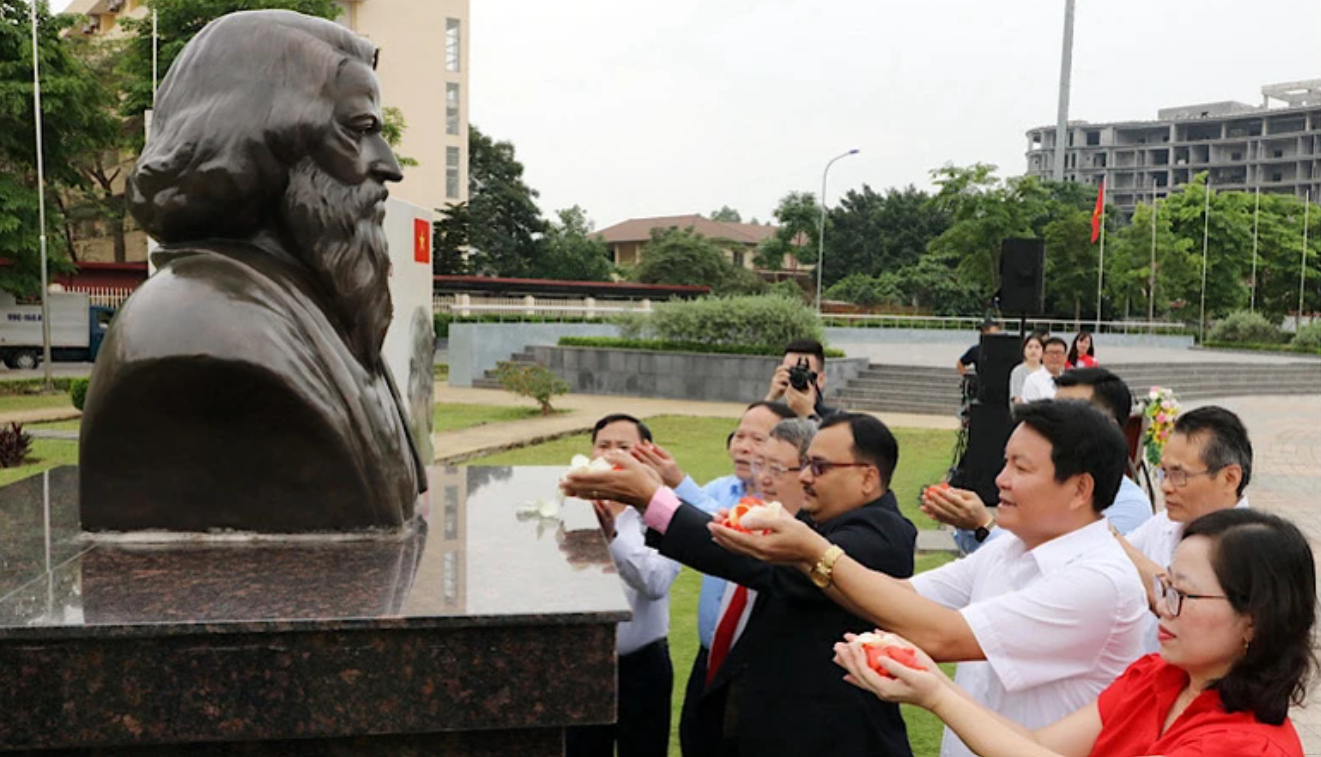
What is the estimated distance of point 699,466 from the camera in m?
9.85

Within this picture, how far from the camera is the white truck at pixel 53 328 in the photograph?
20812 mm

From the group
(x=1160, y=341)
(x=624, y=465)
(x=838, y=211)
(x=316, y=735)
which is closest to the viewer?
(x=316, y=735)

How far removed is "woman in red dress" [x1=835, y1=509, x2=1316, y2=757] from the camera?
5.18 feet

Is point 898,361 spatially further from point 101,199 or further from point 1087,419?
point 101,199

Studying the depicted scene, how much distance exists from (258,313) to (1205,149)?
8109cm

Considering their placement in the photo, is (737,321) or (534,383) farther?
(737,321)

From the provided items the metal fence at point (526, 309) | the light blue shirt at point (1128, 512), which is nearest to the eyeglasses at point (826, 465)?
the light blue shirt at point (1128, 512)

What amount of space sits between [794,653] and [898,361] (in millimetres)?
17741

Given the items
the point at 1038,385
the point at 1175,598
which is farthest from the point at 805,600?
the point at 1038,385

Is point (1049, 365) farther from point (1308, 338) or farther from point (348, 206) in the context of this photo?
point (1308, 338)

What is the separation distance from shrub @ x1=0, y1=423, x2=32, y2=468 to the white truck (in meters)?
12.7

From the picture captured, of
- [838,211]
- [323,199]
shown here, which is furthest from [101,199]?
[838,211]

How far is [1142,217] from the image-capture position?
3750 cm

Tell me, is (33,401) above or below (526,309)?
below
